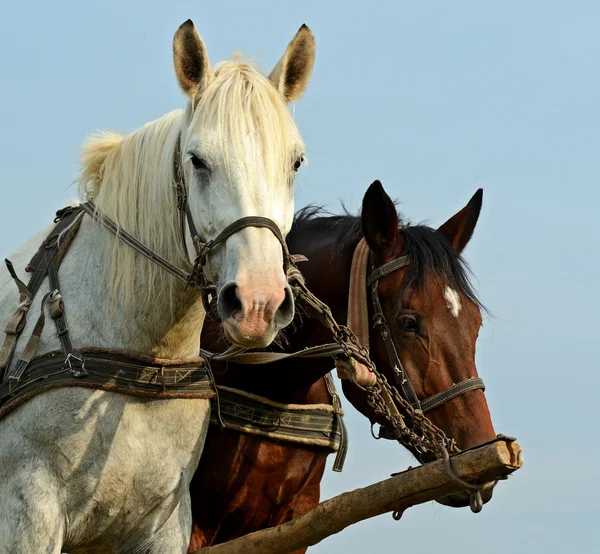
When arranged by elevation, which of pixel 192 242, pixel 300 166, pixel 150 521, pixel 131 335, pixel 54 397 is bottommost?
pixel 150 521

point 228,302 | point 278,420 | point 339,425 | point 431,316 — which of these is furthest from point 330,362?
point 228,302

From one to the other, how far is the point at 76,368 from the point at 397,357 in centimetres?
176

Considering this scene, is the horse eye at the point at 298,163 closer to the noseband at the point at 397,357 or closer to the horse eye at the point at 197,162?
the horse eye at the point at 197,162

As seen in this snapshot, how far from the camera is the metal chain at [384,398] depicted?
5062 millimetres

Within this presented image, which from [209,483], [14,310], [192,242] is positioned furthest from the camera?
[209,483]

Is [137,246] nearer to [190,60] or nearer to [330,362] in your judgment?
[190,60]

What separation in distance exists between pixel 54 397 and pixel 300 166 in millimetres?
1512

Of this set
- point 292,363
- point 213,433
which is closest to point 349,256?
point 292,363

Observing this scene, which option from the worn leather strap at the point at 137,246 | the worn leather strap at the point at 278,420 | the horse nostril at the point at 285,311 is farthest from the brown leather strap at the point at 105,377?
the horse nostril at the point at 285,311

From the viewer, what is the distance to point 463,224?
6.34 metres

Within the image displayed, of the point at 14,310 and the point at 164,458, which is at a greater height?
the point at 14,310

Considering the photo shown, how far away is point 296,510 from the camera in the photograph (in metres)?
6.37

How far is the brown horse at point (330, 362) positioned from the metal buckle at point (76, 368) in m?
1.42

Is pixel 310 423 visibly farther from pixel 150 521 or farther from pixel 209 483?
pixel 150 521
